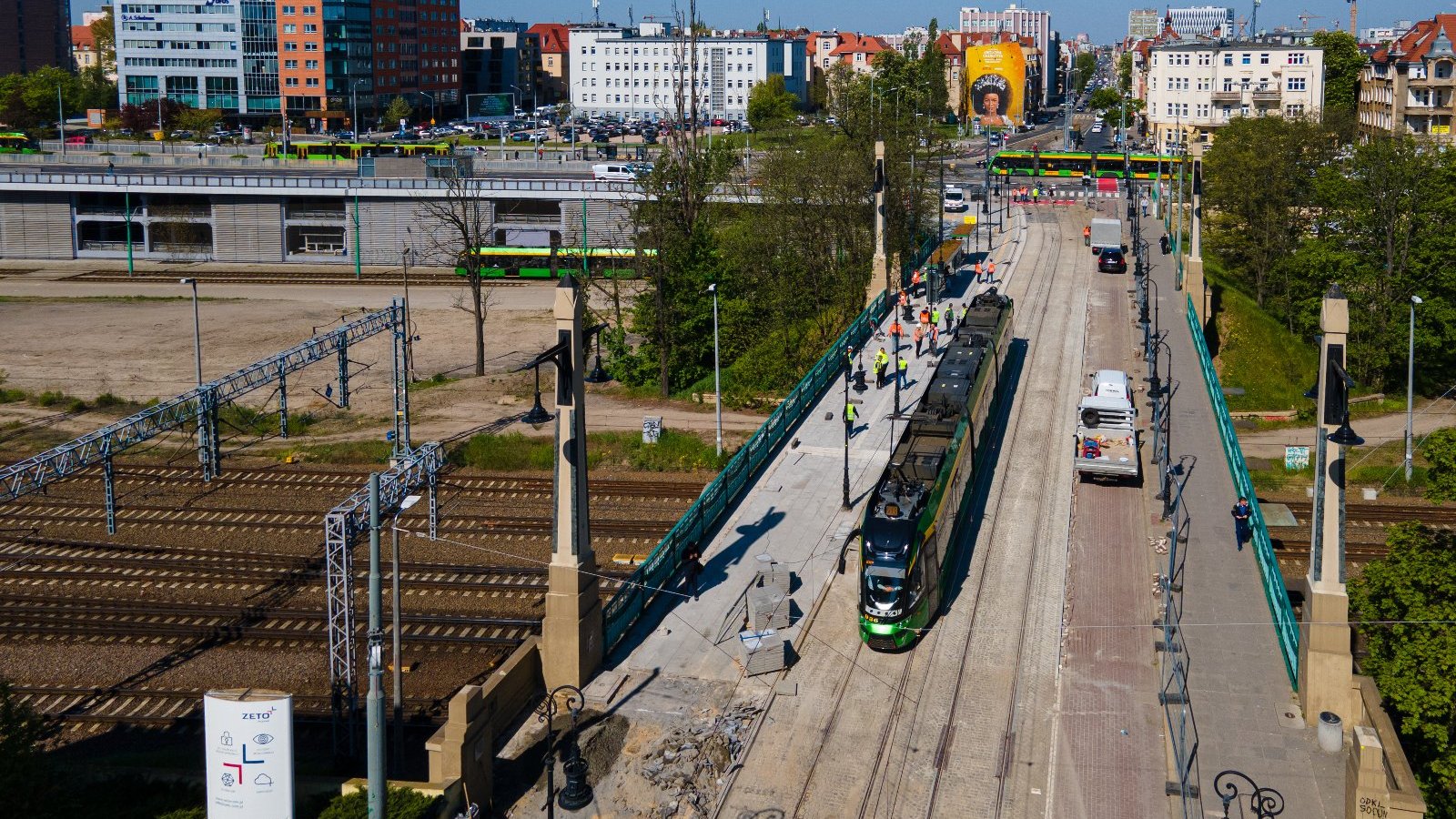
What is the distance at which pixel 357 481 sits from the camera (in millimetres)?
44875

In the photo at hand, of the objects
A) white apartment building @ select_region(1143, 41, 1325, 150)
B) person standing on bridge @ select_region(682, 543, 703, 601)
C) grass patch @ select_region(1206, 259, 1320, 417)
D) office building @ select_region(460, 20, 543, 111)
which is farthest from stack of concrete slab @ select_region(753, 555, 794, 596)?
office building @ select_region(460, 20, 543, 111)

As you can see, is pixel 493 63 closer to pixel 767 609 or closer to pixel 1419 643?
pixel 767 609

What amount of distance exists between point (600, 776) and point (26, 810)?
8.74 meters

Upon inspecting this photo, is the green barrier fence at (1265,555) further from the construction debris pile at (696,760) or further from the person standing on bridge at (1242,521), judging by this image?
the construction debris pile at (696,760)

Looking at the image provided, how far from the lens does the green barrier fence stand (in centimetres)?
2492

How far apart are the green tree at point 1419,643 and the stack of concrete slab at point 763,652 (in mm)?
10879

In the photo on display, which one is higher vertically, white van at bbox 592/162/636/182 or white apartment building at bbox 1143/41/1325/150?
white apartment building at bbox 1143/41/1325/150

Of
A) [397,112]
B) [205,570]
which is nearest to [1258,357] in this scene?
[205,570]

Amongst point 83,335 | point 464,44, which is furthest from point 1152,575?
point 464,44

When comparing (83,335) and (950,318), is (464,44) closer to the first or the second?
(83,335)

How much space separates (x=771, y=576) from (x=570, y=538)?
233 inches

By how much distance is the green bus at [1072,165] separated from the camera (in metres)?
107

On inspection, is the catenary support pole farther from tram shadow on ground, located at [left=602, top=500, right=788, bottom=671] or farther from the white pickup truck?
the white pickup truck

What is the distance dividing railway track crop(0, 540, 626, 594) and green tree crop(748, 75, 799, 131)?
115 m
